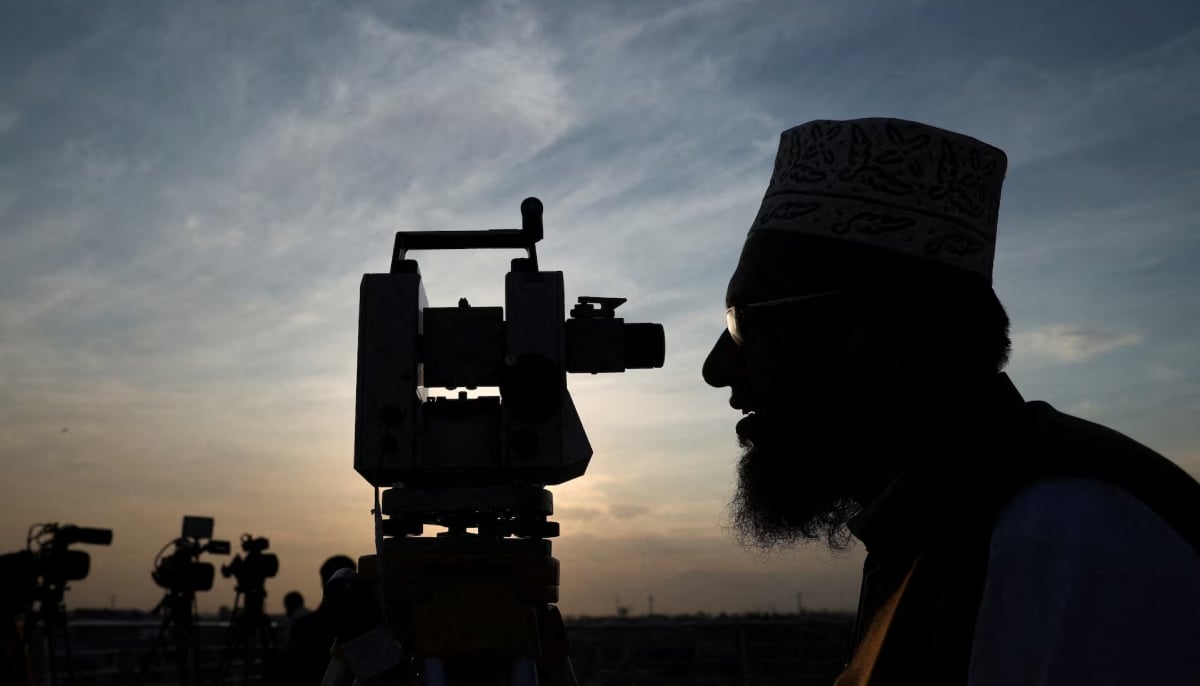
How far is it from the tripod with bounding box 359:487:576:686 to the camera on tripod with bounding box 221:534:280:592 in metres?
6.79

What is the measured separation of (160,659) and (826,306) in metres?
8.04

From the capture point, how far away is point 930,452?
1.27m

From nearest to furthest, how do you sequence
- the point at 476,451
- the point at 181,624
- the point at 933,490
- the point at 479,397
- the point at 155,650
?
1. the point at 933,490
2. the point at 476,451
3. the point at 479,397
4. the point at 181,624
5. the point at 155,650

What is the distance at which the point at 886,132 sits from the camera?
1.54m

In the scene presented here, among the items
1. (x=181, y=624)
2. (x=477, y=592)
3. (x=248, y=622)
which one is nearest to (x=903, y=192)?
(x=477, y=592)

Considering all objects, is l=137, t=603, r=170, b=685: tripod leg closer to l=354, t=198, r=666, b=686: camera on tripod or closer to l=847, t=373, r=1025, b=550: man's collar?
l=354, t=198, r=666, b=686: camera on tripod

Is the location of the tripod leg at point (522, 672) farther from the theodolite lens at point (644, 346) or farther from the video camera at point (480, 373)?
the theodolite lens at point (644, 346)

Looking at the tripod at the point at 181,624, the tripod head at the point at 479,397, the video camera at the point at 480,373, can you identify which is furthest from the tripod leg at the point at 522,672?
the tripod at the point at 181,624

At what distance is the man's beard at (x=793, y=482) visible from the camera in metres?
1.46

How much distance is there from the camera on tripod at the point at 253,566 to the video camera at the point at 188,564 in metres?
1.08

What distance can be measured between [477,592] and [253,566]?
7.02 meters

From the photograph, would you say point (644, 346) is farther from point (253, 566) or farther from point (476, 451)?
point (253, 566)

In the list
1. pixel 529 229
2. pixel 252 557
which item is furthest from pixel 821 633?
pixel 529 229

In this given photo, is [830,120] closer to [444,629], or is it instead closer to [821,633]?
[444,629]
